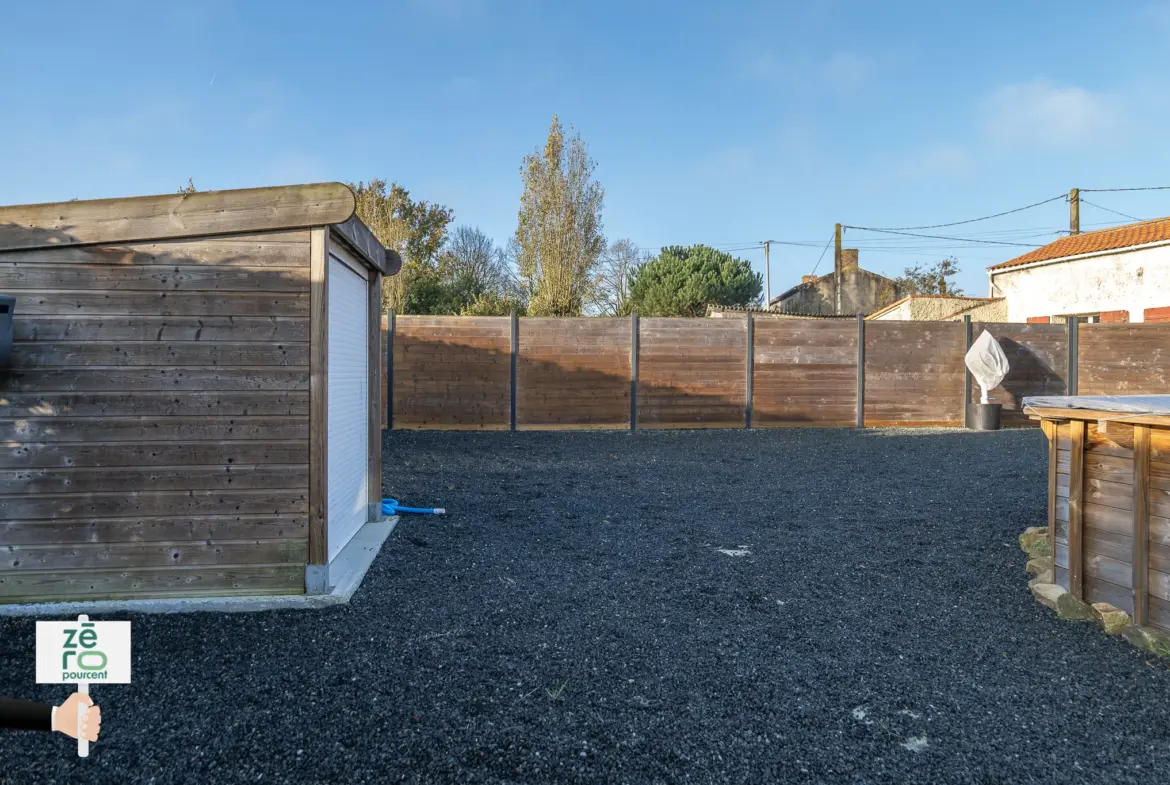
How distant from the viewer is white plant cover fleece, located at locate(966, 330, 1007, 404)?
1187 cm

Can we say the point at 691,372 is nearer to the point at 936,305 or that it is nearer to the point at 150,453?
the point at 150,453

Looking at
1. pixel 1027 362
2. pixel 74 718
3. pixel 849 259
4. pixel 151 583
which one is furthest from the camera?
pixel 849 259

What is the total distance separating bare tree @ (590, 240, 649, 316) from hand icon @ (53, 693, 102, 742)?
2364cm

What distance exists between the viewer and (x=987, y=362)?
11.9 m

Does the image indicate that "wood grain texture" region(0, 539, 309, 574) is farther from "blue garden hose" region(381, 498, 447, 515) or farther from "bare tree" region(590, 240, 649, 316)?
"bare tree" region(590, 240, 649, 316)

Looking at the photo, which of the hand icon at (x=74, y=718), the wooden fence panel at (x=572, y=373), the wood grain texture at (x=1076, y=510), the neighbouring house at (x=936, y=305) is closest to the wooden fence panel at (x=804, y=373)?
the wooden fence panel at (x=572, y=373)

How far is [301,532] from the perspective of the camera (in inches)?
139

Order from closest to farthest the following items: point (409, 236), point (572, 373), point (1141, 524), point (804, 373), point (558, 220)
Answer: point (1141, 524) < point (572, 373) < point (804, 373) < point (558, 220) < point (409, 236)

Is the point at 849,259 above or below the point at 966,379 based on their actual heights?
above

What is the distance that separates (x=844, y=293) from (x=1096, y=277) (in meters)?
17.6

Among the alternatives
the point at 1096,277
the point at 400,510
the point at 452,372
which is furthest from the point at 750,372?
the point at 1096,277

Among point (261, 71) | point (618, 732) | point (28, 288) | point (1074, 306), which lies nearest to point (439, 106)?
point (261, 71)

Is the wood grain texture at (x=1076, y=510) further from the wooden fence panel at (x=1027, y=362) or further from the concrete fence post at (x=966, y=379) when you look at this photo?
the wooden fence panel at (x=1027, y=362)

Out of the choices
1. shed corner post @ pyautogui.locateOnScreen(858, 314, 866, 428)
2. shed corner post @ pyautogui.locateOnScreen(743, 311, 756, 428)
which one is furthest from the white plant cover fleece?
shed corner post @ pyautogui.locateOnScreen(743, 311, 756, 428)
